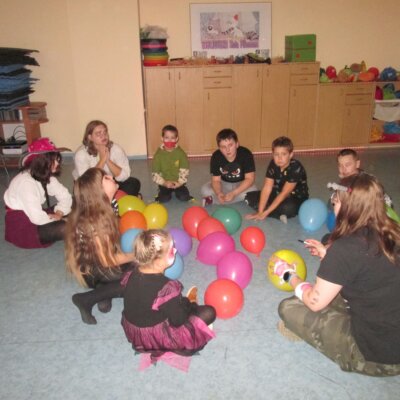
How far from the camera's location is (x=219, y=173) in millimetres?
4211

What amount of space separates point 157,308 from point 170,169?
285 centimetres

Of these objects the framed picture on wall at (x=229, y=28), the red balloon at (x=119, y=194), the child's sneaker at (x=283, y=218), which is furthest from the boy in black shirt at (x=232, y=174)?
the framed picture on wall at (x=229, y=28)

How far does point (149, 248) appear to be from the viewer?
1.83m

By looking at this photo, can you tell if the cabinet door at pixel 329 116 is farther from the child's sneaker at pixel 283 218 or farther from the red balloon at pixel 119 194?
the red balloon at pixel 119 194

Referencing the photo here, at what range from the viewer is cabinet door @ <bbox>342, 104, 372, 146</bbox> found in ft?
21.4

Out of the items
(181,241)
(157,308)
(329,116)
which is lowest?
(181,241)

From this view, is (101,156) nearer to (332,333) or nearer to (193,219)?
(193,219)

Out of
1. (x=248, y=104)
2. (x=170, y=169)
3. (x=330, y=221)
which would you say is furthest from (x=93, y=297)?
(x=248, y=104)

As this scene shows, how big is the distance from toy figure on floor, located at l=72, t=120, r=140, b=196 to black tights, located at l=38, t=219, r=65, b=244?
0.94 meters

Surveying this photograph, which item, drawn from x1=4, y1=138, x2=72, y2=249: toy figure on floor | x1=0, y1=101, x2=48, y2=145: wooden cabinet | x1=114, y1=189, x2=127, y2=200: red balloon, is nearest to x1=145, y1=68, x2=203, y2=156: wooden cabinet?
x1=0, y1=101, x2=48, y2=145: wooden cabinet

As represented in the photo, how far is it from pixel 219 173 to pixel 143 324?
2527 millimetres

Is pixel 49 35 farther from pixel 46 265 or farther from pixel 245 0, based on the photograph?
pixel 46 265

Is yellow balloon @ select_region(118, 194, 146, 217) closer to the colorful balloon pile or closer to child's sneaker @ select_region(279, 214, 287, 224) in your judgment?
the colorful balloon pile

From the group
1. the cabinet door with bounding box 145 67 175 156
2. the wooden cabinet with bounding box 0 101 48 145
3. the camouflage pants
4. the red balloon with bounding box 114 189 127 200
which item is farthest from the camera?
the cabinet door with bounding box 145 67 175 156
